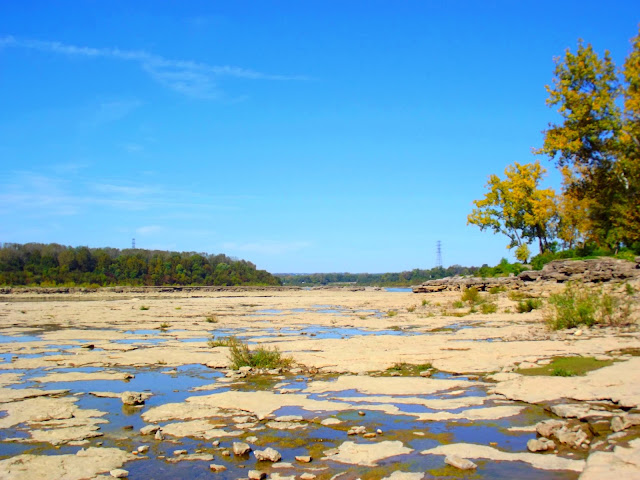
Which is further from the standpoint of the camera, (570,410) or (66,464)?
(570,410)

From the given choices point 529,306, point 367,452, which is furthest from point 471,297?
point 367,452

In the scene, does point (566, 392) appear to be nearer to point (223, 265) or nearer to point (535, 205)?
point (535, 205)

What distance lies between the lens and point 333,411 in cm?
618

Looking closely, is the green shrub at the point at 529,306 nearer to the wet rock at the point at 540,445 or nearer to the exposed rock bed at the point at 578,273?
the exposed rock bed at the point at 578,273

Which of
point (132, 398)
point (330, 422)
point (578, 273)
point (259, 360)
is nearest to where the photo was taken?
point (330, 422)

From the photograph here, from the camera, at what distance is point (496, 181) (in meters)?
43.9

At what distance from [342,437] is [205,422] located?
1.66 meters

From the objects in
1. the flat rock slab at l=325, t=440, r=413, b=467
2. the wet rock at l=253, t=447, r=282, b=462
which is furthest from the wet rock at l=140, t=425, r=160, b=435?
the flat rock slab at l=325, t=440, r=413, b=467

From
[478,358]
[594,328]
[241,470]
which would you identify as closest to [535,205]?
[594,328]

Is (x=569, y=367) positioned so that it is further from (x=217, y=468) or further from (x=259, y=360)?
(x=217, y=468)

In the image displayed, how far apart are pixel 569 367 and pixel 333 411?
12.9 ft

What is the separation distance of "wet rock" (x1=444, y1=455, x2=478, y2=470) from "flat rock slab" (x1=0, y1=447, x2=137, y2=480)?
2.82 m

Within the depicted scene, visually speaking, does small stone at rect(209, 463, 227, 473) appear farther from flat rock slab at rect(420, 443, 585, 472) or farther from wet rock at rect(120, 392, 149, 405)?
wet rock at rect(120, 392, 149, 405)

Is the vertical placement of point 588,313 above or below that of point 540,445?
above
